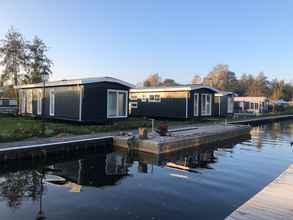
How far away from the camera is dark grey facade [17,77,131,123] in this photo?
46.8 feet

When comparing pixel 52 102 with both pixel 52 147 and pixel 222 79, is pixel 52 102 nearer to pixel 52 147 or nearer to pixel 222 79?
pixel 52 147

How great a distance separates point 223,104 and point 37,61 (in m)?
21.0

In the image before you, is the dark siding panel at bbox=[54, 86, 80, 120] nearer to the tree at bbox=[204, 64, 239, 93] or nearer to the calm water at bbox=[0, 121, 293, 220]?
the calm water at bbox=[0, 121, 293, 220]

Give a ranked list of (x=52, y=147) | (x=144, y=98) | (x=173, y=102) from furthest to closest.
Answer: (x=144, y=98) → (x=173, y=102) → (x=52, y=147)

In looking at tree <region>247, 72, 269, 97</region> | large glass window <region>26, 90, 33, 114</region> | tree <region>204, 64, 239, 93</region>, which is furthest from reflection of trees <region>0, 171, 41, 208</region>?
tree <region>204, 64, 239, 93</region>

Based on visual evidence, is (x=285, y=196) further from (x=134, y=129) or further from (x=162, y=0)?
(x=162, y=0)

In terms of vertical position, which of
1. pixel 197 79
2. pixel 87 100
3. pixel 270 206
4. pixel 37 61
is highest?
pixel 197 79

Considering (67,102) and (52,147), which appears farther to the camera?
(67,102)

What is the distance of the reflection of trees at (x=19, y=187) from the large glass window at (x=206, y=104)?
50.3 ft

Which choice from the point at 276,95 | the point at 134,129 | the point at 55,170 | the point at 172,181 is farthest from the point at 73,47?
the point at 276,95

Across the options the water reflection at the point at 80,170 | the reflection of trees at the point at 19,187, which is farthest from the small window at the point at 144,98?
the reflection of trees at the point at 19,187

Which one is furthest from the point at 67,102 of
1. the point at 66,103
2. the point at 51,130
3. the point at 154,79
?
the point at 154,79

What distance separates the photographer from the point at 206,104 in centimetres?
2145

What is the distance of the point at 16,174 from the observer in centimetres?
758
